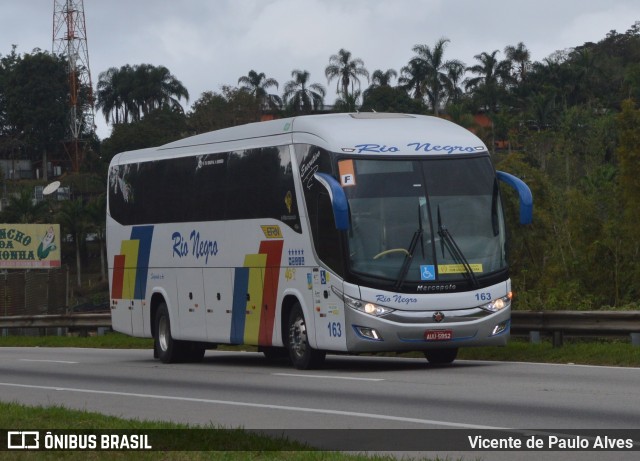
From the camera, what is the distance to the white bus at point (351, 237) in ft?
63.8

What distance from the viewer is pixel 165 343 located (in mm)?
25734

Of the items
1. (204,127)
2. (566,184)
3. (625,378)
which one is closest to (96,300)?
(204,127)

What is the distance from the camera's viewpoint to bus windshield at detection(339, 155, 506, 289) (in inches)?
766

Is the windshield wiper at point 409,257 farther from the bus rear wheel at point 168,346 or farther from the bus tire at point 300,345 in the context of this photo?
the bus rear wheel at point 168,346

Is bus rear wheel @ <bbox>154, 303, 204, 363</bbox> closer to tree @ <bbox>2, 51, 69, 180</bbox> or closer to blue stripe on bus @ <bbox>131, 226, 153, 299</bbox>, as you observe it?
blue stripe on bus @ <bbox>131, 226, 153, 299</bbox>

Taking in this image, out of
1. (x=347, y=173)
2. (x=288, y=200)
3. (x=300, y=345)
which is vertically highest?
Result: (x=347, y=173)

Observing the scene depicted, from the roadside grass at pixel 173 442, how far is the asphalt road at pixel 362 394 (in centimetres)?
94

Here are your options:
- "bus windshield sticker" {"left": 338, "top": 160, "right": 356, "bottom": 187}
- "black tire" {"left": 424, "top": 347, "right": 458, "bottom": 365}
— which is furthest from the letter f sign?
"black tire" {"left": 424, "top": 347, "right": 458, "bottom": 365}

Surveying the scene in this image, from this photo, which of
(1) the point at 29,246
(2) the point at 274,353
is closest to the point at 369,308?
(2) the point at 274,353

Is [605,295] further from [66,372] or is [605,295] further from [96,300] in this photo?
[96,300]

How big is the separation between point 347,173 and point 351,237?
965 mm

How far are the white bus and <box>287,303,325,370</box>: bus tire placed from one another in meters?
0.03

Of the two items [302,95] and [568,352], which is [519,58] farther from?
[568,352]

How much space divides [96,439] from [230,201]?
11.6 meters
